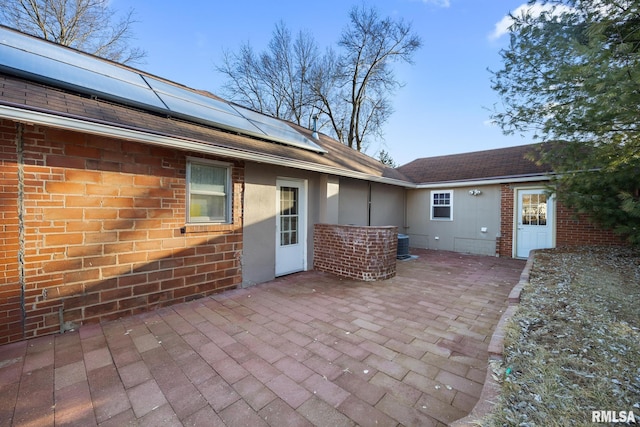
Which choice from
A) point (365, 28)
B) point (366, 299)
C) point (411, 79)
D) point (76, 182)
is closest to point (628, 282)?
point (366, 299)

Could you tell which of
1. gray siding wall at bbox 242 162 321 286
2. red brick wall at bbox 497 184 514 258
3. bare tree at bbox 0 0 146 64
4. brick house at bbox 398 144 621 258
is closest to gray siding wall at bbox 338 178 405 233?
brick house at bbox 398 144 621 258

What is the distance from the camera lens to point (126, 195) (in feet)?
12.2

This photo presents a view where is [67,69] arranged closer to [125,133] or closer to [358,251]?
[125,133]

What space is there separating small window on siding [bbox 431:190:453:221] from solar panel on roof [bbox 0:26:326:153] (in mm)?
6597

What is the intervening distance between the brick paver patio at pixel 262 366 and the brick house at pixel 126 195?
488mm

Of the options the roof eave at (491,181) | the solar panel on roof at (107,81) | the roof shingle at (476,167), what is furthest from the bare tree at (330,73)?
the solar panel on roof at (107,81)

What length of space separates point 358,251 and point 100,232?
4338 mm

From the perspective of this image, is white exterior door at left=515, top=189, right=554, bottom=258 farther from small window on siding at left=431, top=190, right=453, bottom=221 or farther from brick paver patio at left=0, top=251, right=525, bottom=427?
brick paver patio at left=0, top=251, right=525, bottom=427

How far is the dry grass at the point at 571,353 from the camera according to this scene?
5.63 ft

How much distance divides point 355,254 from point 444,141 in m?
11.3

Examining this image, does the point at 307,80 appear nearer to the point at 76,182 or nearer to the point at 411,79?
the point at 411,79

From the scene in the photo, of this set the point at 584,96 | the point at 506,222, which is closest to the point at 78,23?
the point at 584,96

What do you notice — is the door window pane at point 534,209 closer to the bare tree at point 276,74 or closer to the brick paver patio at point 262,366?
the brick paver patio at point 262,366

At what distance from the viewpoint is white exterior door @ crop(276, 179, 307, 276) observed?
5.87 metres
